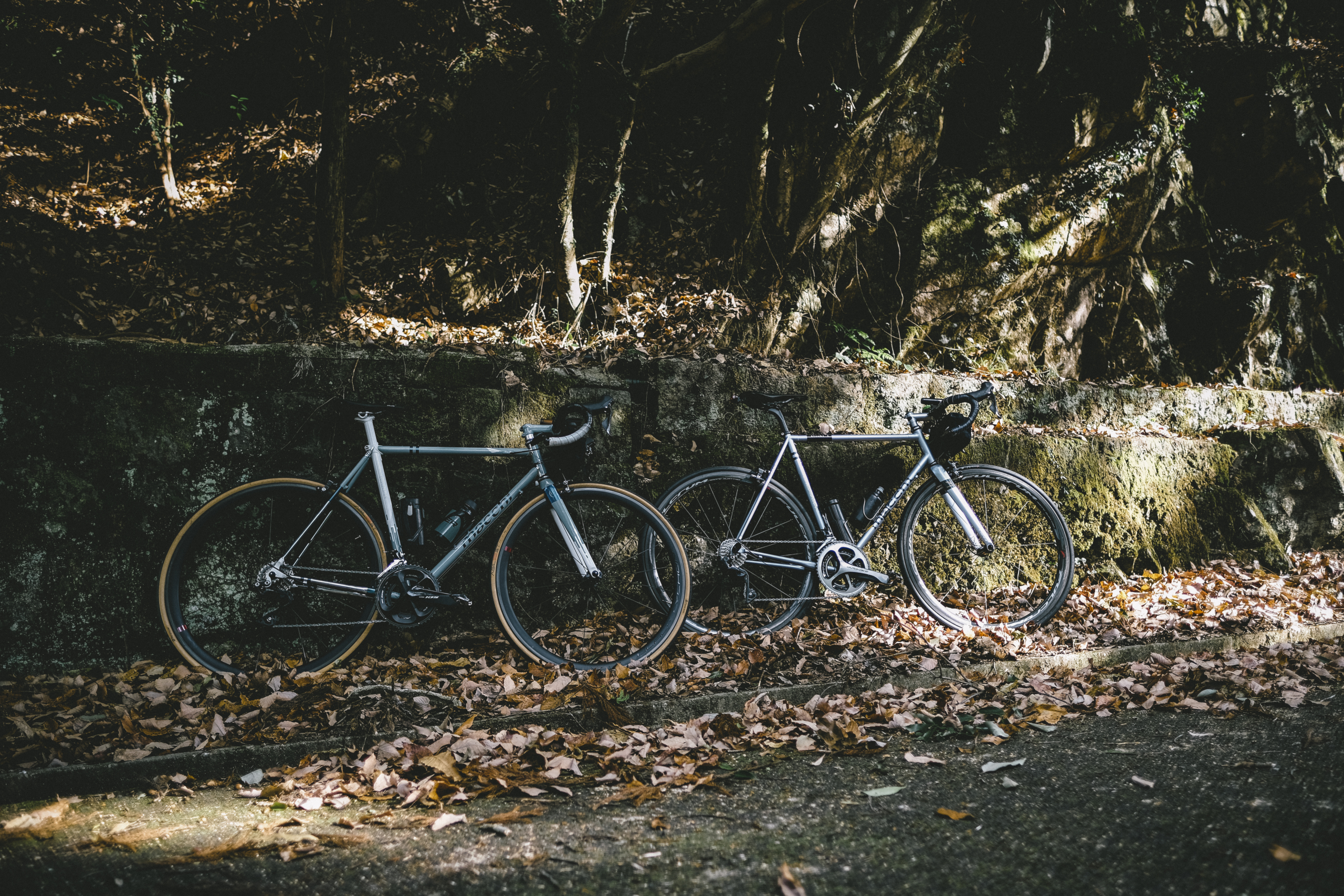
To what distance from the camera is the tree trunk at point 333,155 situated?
5652 millimetres

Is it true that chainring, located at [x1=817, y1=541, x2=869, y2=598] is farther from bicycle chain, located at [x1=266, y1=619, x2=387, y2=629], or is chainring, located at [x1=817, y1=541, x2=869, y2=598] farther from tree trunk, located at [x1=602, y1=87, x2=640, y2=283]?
tree trunk, located at [x1=602, y1=87, x2=640, y2=283]

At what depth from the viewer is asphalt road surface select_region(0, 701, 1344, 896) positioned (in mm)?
1965

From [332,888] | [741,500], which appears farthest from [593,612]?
[332,888]

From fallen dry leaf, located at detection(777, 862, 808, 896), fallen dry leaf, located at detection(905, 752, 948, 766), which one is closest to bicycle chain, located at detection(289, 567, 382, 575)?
fallen dry leaf, located at detection(777, 862, 808, 896)

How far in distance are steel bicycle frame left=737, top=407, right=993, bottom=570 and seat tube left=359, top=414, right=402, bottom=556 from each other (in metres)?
1.98

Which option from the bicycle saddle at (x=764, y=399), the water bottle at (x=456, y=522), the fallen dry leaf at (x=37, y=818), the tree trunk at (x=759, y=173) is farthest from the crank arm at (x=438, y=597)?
the tree trunk at (x=759, y=173)

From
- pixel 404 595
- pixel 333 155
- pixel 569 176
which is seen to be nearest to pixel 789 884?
pixel 404 595

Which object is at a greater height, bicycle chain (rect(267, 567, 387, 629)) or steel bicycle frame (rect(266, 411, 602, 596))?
steel bicycle frame (rect(266, 411, 602, 596))

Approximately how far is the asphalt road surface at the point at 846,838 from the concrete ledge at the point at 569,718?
10 cm

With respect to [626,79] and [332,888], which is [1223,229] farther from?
[332,888]

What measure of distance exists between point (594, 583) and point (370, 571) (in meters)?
1.24

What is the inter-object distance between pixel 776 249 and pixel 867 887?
6135 millimetres

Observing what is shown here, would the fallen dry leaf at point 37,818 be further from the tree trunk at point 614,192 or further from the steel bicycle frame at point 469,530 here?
the tree trunk at point 614,192

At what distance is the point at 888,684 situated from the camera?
12.2 feet
